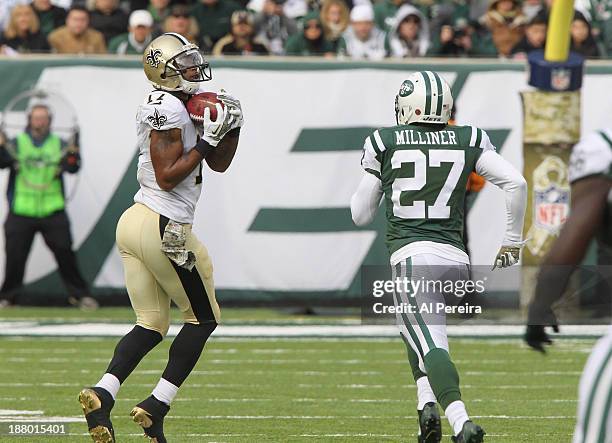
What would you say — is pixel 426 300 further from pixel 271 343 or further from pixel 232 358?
pixel 271 343

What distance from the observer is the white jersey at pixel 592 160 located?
455cm

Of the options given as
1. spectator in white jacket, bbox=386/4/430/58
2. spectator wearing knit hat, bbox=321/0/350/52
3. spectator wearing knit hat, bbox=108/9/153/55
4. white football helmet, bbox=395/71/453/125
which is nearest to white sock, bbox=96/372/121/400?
white football helmet, bbox=395/71/453/125

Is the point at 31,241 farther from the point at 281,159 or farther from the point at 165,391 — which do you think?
the point at 165,391

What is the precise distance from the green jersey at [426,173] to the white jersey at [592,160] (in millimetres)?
1907

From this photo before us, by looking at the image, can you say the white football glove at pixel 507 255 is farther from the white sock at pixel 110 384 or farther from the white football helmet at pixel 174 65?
the white sock at pixel 110 384

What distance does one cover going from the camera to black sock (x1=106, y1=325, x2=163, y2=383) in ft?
21.3

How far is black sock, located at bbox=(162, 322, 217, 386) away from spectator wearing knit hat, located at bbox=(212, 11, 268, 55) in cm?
792

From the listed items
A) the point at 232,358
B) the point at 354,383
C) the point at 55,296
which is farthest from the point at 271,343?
the point at 55,296

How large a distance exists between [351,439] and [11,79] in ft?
23.2

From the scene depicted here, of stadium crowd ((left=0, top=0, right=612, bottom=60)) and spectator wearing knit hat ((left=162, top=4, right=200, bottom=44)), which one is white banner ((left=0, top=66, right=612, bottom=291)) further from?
spectator wearing knit hat ((left=162, top=4, right=200, bottom=44))

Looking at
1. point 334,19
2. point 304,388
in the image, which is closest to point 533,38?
point 334,19

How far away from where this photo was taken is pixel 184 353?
6551mm

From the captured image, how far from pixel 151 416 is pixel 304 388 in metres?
2.59

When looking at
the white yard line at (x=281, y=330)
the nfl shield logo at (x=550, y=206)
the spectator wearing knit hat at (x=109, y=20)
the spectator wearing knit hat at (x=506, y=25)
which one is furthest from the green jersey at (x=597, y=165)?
the spectator wearing knit hat at (x=109, y=20)
